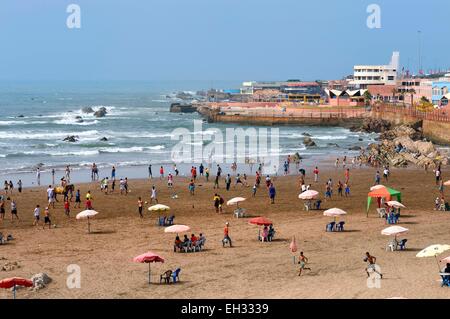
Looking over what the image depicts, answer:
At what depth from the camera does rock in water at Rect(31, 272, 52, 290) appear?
16422 millimetres

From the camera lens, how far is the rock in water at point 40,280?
1642 cm

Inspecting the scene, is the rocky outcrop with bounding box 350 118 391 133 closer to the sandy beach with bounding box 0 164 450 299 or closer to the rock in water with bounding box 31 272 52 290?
the sandy beach with bounding box 0 164 450 299

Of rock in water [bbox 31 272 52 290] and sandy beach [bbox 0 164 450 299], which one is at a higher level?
rock in water [bbox 31 272 52 290]

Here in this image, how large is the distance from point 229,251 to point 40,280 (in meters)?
5.57

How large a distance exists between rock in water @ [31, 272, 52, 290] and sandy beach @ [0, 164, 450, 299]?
22 cm

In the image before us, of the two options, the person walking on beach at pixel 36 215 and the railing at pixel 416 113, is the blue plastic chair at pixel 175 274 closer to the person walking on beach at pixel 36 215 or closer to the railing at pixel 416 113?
the person walking on beach at pixel 36 215

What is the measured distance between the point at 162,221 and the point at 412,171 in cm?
1773

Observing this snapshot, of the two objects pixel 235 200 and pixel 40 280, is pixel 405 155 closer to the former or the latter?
pixel 235 200

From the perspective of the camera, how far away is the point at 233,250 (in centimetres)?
2033

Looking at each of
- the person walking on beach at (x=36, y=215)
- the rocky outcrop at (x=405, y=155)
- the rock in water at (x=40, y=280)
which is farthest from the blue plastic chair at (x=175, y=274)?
the rocky outcrop at (x=405, y=155)

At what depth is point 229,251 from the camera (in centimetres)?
2020

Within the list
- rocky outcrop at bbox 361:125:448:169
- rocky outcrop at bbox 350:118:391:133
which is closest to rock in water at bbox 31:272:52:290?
rocky outcrop at bbox 361:125:448:169
